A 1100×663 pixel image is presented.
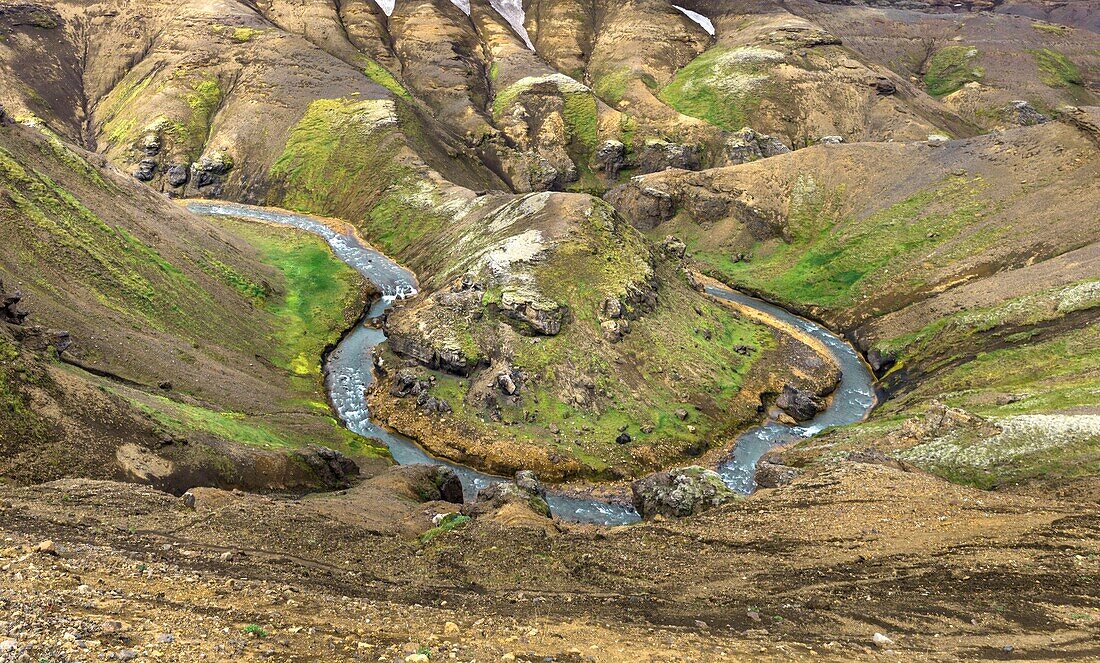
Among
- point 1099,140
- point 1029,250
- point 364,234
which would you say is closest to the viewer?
point 1029,250

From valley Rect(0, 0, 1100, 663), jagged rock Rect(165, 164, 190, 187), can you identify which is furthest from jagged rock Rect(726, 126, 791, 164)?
jagged rock Rect(165, 164, 190, 187)

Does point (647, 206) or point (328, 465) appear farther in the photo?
point (647, 206)

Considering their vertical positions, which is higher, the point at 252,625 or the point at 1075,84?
the point at 1075,84

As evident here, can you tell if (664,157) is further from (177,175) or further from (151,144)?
(151,144)

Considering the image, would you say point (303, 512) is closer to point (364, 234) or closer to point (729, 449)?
point (729, 449)

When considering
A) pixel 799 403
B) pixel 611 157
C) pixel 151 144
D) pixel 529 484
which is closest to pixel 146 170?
pixel 151 144

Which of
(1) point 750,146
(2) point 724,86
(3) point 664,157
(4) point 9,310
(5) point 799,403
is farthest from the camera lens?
(2) point 724,86

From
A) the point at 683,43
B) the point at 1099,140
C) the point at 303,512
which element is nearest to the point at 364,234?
the point at 303,512

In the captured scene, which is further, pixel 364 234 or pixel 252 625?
pixel 364 234
